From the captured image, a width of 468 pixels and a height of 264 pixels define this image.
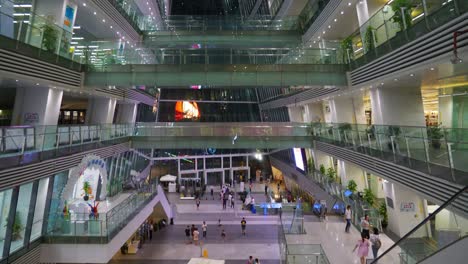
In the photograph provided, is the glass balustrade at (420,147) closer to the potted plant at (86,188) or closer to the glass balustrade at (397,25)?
the glass balustrade at (397,25)

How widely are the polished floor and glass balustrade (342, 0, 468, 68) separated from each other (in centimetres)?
824

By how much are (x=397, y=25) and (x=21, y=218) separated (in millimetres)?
15816

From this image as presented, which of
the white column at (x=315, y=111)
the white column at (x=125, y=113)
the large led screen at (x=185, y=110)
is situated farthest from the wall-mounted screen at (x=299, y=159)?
the large led screen at (x=185, y=110)

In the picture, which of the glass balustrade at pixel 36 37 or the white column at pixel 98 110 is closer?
the glass balustrade at pixel 36 37

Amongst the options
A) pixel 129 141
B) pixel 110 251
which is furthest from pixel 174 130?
pixel 110 251

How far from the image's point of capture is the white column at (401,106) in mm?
14750

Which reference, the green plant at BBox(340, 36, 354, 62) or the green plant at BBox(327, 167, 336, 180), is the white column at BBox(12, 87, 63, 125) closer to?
the green plant at BBox(340, 36, 354, 62)

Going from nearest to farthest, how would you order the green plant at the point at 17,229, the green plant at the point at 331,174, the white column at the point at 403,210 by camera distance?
the green plant at the point at 17,229 → the white column at the point at 403,210 → the green plant at the point at 331,174

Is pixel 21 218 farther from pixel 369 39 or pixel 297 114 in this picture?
pixel 297 114

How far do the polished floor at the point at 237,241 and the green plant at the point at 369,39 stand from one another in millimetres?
8605

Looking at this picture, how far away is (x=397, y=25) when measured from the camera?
11297 millimetres

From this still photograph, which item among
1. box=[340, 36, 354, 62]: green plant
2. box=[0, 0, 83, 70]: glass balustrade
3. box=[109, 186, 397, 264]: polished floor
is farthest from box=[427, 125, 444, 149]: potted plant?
box=[0, 0, 83, 70]: glass balustrade

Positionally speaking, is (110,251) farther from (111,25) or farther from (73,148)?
(111,25)

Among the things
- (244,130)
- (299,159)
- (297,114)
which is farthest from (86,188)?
(297,114)
